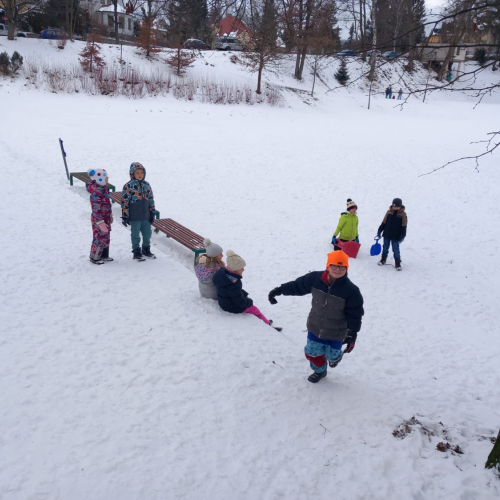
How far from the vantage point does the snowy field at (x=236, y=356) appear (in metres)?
3.50

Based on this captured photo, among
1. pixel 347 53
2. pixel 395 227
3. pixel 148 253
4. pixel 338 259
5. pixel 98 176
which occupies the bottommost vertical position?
pixel 148 253

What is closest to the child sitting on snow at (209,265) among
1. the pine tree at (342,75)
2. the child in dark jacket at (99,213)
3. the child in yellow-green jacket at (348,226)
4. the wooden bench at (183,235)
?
the wooden bench at (183,235)

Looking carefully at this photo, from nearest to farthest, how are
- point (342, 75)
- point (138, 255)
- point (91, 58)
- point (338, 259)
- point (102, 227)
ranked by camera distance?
point (338, 259) → point (102, 227) → point (138, 255) → point (91, 58) → point (342, 75)

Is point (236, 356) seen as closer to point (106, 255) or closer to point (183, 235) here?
point (106, 255)

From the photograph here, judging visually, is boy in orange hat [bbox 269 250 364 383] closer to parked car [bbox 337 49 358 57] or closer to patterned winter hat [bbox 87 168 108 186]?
parked car [bbox 337 49 358 57]

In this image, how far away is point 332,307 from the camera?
4230 mm

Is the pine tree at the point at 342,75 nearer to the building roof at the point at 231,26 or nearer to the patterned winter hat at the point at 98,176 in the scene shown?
the patterned winter hat at the point at 98,176

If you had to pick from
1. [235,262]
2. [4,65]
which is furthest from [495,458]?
[4,65]

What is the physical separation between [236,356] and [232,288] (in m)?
1.06

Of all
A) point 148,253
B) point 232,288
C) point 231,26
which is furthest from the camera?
point 148,253

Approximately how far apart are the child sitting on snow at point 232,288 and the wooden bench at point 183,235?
163 cm

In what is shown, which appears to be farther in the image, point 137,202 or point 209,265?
point 137,202

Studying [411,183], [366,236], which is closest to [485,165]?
[411,183]

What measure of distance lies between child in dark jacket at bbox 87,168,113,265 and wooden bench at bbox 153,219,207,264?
1367 millimetres
